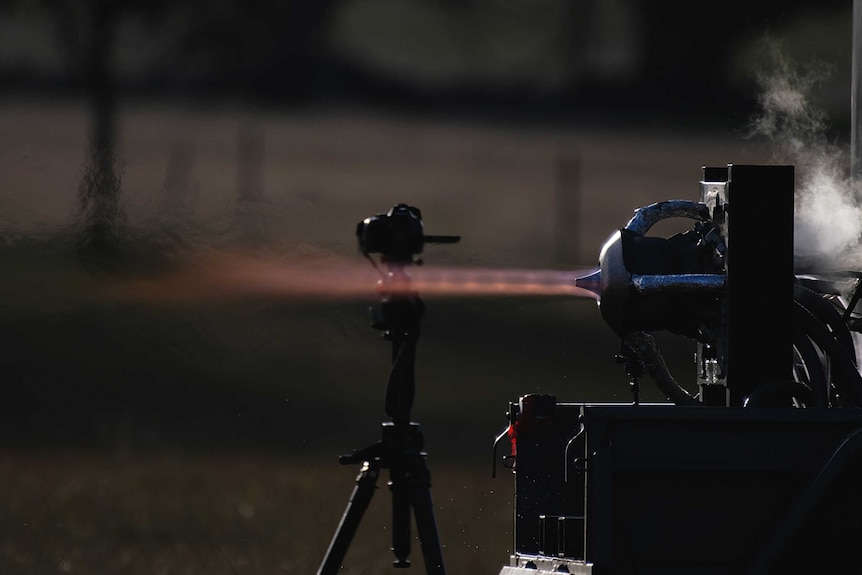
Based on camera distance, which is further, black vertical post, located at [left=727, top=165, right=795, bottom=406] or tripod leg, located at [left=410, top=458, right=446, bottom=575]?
black vertical post, located at [left=727, top=165, right=795, bottom=406]

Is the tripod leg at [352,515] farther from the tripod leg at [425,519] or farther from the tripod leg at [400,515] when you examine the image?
the tripod leg at [425,519]

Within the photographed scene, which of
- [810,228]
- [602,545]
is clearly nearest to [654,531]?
[602,545]

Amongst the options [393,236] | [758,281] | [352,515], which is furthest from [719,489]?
[393,236]

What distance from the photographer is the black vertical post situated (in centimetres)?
1051

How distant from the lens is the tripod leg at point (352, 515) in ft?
32.7

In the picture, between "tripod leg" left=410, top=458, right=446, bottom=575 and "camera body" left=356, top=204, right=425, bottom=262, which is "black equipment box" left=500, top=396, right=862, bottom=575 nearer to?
Answer: "tripod leg" left=410, top=458, right=446, bottom=575

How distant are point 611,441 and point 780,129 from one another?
6.08 metres

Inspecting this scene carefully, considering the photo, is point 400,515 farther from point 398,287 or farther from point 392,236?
point 392,236

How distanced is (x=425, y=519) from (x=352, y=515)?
1.19 feet

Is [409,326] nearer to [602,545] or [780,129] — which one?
[602,545]

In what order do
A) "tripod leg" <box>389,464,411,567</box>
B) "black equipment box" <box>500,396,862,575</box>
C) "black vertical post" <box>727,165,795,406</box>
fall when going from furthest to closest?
"black vertical post" <box>727,165,795,406</box> → "tripod leg" <box>389,464,411,567</box> → "black equipment box" <box>500,396,862,575</box>

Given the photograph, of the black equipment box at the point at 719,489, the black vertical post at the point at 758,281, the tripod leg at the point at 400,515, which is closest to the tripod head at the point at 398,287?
the tripod leg at the point at 400,515

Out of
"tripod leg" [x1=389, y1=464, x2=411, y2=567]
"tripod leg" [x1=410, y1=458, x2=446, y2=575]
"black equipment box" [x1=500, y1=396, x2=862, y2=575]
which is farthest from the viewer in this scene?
"tripod leg" [x1=389, y1=464, x2=411, y2=567]

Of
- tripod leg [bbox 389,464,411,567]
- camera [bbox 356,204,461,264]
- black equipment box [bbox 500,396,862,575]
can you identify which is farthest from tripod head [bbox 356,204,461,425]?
black equipment box [bbox 500,396,862,575]
